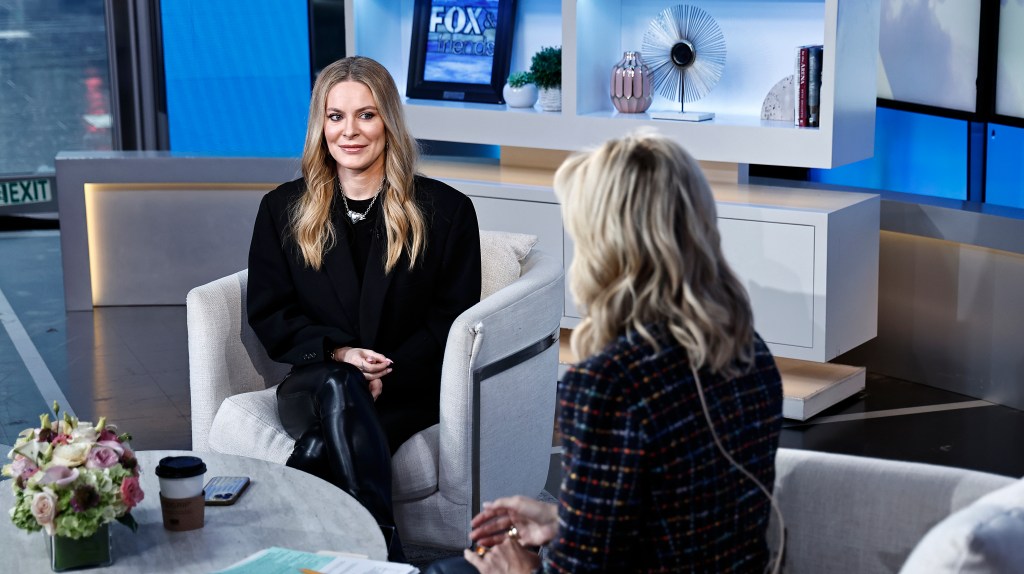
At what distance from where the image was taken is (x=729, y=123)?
4.90 m

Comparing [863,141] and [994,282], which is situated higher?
[863,141]

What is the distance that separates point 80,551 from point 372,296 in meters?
1.19

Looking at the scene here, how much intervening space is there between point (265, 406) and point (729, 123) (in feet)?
7.58

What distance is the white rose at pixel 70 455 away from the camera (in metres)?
2.30

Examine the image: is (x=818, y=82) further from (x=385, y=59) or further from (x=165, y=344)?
(x=165, y=344)

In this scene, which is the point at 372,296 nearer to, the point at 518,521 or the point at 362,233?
the point at 362,233

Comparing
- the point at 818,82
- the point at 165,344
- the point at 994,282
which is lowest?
the point at 165,344

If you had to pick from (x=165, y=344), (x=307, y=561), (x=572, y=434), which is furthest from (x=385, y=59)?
(x=572, y=434)

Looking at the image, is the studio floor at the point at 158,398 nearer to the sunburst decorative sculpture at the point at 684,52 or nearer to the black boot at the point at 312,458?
the black boot at the point at 312,458

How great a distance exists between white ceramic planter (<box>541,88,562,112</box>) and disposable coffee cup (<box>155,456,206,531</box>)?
3.21 metres

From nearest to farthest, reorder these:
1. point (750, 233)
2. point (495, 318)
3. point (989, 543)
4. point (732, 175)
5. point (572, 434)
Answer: point (989, 543) → point (572, 434) → point (495, 318) → point (750, 233) → point (732, 175)

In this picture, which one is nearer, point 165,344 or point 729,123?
point 729,123

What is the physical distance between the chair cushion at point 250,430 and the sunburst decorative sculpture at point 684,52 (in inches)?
92.7

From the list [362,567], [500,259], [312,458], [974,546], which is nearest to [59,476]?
[362,567]
